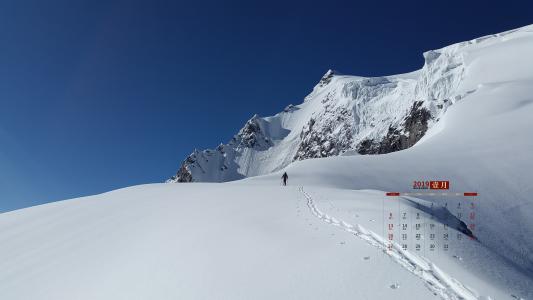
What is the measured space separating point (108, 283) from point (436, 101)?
89122 mm

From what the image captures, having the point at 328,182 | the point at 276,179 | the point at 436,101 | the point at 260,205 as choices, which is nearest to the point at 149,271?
the point at 260,205

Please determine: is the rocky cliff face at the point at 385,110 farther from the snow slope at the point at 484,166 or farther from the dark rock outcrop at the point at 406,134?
the snow slope at the point at 484,166

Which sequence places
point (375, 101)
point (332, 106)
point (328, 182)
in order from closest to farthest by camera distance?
point (328, 182) < point (375, 101) < point (332, 106)

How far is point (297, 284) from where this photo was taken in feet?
23.1

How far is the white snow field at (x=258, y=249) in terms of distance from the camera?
711 centimetres

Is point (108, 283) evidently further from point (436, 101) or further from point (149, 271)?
point (436, 101)

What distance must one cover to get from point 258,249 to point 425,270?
3879 millimetres

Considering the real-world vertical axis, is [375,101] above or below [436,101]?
above

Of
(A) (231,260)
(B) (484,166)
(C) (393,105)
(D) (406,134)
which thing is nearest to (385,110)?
(C) (393,105)

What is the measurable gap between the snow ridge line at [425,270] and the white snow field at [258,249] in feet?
0.08

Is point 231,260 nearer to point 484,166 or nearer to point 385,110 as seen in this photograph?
point 484,166

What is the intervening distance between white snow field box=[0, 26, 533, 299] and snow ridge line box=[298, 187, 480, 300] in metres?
0.02
